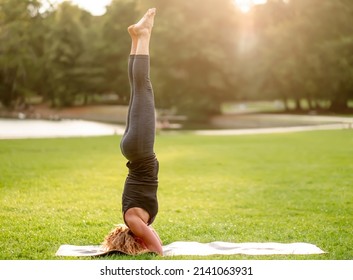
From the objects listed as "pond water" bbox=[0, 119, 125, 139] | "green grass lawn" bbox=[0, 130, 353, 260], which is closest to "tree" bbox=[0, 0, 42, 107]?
"pond water" bbox=[0, 119, 125, 139]

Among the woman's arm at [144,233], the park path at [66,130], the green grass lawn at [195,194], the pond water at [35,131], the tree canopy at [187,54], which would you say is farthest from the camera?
the tree canopy at [187,54]

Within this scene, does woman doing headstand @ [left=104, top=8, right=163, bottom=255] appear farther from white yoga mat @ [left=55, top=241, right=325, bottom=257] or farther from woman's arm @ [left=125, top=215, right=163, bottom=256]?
white yoga mat @ [left=55, top=241, right=325, bottom=257]

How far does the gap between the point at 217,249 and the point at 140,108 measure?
116 centimetres

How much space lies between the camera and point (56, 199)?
570cm

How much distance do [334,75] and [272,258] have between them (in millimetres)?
12433

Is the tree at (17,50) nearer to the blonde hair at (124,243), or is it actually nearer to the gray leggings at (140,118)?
the gray leggings at (140,118)

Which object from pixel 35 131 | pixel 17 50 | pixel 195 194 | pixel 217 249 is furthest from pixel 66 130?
pixel 217 249

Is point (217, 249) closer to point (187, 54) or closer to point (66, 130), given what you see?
point (66, 130)

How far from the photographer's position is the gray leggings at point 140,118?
143 inches

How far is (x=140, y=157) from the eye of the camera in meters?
3.67

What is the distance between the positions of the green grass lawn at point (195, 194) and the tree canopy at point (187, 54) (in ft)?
21.5

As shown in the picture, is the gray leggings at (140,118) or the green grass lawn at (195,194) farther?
the green grass lawn at (195,194)

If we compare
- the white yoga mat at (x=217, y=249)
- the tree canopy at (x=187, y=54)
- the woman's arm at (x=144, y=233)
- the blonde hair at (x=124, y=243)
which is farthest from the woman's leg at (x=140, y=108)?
the tree canopy at (x=187, y=54)

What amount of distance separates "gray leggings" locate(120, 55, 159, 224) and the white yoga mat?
0.34 m
